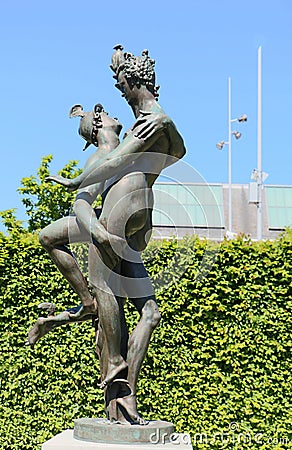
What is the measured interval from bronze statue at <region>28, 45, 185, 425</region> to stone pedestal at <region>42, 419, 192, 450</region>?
0.46 ft

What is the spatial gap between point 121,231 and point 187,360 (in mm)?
3358

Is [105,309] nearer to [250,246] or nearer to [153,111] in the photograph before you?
[153,111]

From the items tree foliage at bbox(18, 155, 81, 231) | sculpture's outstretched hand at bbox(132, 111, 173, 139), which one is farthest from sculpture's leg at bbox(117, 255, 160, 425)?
tree foliage at bbox(18, 155, 81, 231)

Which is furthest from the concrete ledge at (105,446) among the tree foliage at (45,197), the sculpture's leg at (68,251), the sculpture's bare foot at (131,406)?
the tree foliage at (45,197)

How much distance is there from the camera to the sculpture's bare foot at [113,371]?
4051 mm

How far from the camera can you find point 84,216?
4.12 meters

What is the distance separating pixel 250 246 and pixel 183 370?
1.46m

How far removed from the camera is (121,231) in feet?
13.4

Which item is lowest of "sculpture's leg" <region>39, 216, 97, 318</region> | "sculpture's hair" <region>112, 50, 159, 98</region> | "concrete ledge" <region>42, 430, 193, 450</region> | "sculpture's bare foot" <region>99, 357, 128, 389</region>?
"concrete ledge" <region>42, 430, 193, 450</region>

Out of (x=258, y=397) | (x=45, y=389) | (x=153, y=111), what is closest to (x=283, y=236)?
(x=258, y=397)

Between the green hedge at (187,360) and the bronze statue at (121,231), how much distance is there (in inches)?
110

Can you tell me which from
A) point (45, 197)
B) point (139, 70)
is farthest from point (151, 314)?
point (45, 197)

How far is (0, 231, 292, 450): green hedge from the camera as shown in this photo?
7074 mm

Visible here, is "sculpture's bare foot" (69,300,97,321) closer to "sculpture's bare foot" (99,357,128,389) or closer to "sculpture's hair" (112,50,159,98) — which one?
"sculpture's bare foot" (99,357,128,389)
